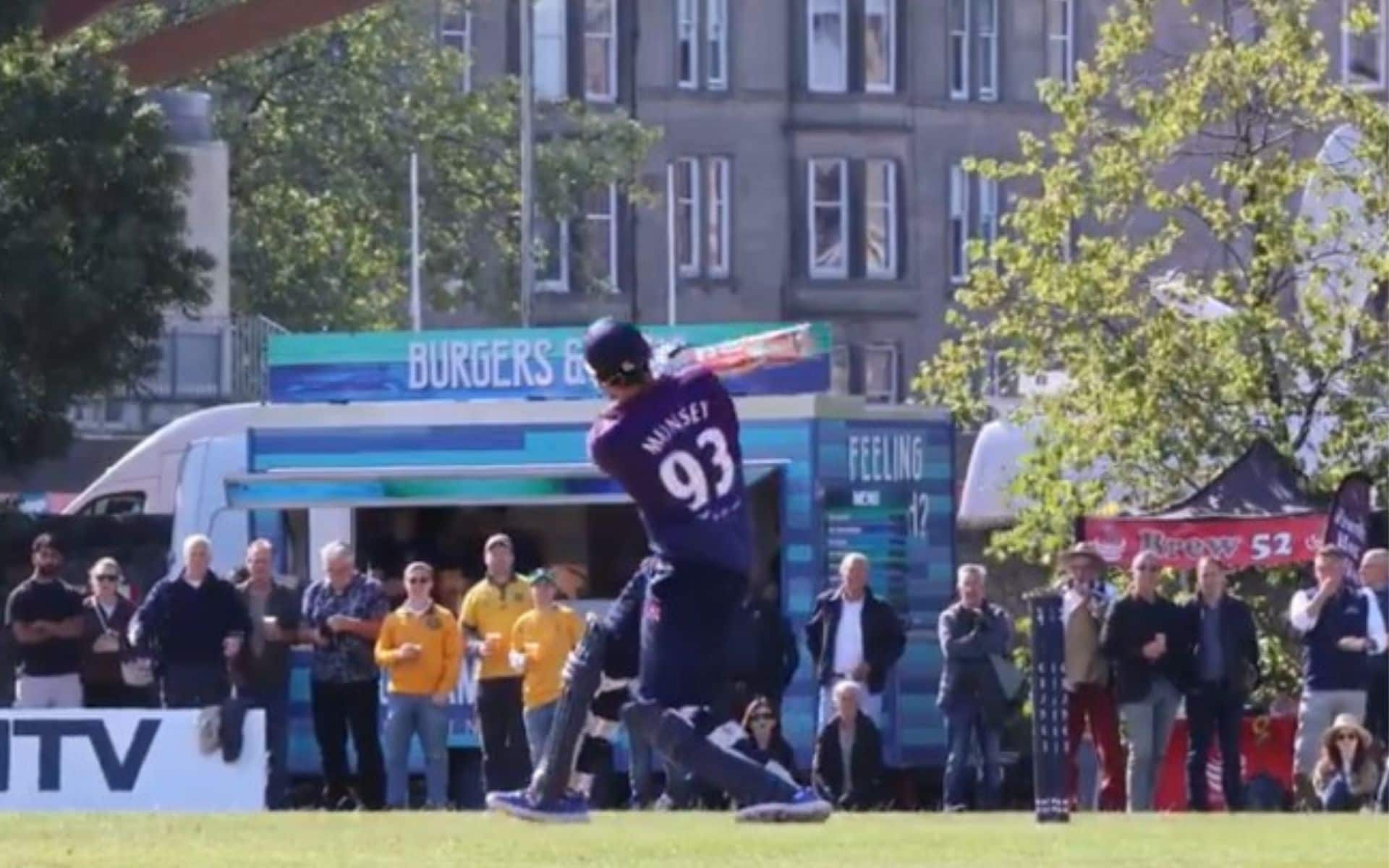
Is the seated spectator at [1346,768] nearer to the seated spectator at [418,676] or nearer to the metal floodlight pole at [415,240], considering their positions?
the seated spectator at [418,676]

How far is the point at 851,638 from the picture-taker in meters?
24.3

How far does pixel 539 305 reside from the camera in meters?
61.5

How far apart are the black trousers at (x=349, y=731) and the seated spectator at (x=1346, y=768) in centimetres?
574

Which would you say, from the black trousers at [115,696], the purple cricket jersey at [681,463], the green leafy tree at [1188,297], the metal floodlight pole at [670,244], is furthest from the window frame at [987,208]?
the purple cricket jersey at [681,463]

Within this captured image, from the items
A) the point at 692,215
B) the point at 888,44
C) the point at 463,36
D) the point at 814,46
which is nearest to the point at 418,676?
the point at 463,36

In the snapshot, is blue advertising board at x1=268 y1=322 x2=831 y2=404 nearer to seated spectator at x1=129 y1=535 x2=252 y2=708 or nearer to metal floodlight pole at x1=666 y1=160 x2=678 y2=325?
seated spectator at x1=129 y1=535 x2=252 y2=708

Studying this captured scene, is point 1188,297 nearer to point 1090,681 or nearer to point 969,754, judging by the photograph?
point 1090,681

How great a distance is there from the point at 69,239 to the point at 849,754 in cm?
779

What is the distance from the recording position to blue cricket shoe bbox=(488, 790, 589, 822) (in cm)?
1421

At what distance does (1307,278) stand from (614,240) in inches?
1344

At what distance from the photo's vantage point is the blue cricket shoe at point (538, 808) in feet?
46.6

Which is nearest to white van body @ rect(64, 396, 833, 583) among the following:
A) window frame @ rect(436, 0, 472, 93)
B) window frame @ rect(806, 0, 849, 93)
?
window frame @ rect(436, 0, 472, 93)

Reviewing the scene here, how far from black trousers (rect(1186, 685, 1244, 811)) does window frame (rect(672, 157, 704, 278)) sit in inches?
1542

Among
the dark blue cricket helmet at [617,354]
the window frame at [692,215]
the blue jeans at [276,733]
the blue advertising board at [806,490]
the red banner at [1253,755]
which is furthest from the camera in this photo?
the window frame at [692,215]
